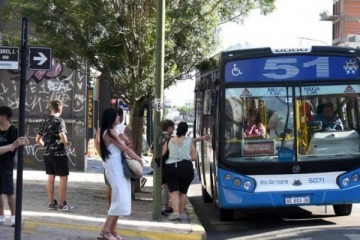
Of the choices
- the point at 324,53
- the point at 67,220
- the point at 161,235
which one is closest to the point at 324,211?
the point at 324,53

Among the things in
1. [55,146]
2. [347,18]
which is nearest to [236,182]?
[55,146]

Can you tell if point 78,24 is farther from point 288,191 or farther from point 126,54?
point 288,191

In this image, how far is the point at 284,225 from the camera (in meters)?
10.7

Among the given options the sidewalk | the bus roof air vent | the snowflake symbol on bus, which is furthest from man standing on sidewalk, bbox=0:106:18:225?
the snowflake symbol on bus

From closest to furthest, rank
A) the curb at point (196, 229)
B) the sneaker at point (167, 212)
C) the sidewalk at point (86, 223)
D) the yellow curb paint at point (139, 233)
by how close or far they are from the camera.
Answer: the sidewalk at point (86, 223)
the yellow curb paint at point (139, 233)
the curb at point (196, 229)
the sneaker at point (167, 212)

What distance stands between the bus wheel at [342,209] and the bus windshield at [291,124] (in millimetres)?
1756

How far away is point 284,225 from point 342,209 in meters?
1.38

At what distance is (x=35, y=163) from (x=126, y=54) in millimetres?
7557

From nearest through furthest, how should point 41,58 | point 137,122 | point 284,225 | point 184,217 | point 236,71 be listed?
point 41,58 → point 236,71 → point 184,217 → point 284,225 → point 137,122

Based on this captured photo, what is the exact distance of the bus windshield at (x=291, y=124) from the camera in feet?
32.0

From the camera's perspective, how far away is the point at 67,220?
8.85m

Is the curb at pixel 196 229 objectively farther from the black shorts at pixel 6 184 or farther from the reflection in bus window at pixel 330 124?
the black shorts at pixel 6 184

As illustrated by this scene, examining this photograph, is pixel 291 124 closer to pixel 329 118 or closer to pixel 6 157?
pixel 329 118

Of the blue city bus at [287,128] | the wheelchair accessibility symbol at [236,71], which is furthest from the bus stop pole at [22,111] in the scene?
the wheelchair accessibility symbol at [236,71]
